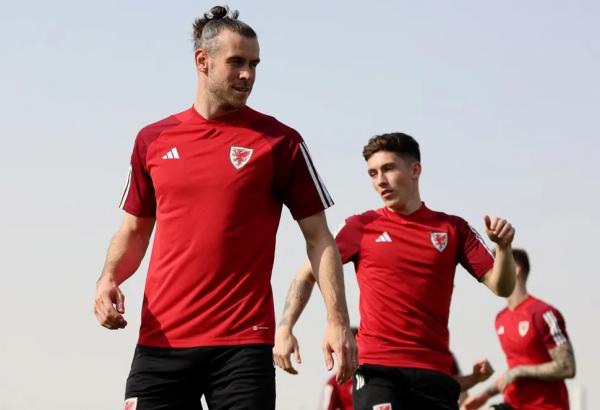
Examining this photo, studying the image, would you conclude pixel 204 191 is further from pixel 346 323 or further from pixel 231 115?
pixel 346 323

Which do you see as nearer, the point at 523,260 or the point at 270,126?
the point at 270,126

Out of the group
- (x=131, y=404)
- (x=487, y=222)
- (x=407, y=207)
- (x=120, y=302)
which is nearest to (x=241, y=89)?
(x=120, y=302)

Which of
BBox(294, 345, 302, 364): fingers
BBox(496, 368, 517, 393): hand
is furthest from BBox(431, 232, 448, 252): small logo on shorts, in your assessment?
BBox(496, 368, 517, 393): hand

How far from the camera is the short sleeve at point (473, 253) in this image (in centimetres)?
986

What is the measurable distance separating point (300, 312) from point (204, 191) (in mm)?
2298

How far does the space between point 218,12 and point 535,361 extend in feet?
24.0

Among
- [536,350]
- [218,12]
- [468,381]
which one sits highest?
[218,12]

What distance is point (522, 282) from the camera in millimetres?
14328

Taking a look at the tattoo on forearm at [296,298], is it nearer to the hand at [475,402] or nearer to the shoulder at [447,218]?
the shoulder at [447,218]

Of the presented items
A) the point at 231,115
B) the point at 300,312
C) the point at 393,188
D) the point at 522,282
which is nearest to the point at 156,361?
the point at 231,115

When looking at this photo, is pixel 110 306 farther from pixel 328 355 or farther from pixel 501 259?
pixel 501 259

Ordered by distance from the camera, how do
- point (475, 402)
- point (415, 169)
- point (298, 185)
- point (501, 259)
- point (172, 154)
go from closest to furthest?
point (298, 185)
point (172, 154)
point (501, 259)
point (415, 169)
point (475, 402)

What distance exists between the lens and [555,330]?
13695mm

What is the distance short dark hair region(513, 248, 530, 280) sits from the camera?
47.2 ft
